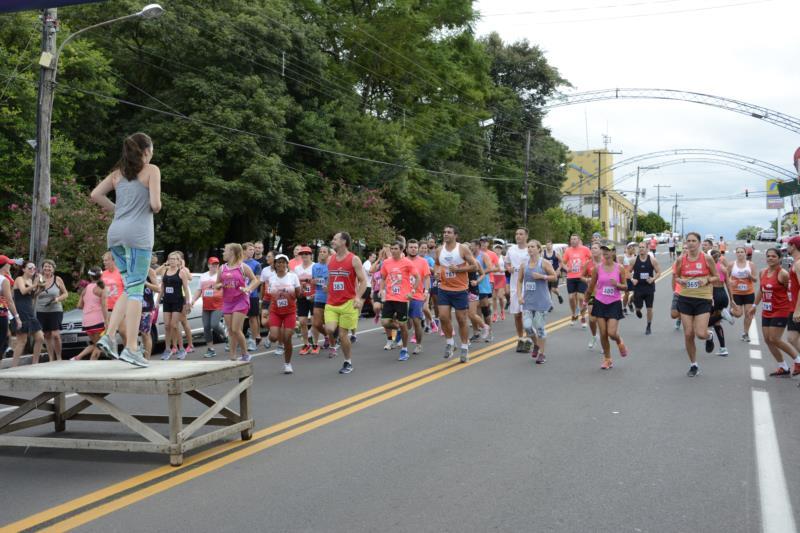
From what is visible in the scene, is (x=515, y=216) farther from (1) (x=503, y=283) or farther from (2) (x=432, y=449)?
(2) (x=432, y=449)

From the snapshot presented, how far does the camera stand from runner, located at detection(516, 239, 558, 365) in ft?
38.8

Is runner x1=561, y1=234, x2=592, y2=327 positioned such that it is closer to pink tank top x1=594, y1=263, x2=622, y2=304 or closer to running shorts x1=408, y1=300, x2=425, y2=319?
running shorts x1=408, y1=300, x2=425, y2=319

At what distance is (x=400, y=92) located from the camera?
4131 cm

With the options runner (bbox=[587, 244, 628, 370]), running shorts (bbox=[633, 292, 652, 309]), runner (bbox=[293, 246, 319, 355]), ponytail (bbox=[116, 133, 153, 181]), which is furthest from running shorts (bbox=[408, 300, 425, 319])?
ponytail (bbox=[116, 133, 153, 181])

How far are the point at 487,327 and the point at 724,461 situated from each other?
29.8ft

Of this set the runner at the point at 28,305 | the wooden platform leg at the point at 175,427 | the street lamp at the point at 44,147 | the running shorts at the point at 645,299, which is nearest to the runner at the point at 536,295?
the running shorts at the point at 645,299

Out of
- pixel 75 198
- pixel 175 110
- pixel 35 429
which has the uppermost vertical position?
pixel 175 110

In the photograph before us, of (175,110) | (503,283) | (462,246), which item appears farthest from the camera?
(175,110)

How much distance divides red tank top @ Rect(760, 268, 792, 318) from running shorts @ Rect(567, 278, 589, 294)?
23.9 ft

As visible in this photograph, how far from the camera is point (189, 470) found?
18.3 ft

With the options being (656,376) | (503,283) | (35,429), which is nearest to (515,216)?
(503,283)

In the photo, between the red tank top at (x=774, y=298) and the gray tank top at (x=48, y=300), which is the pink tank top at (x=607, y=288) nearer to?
the red tank top at (x=774, y=298)

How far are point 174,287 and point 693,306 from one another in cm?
822

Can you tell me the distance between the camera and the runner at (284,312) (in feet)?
35.8
